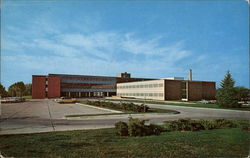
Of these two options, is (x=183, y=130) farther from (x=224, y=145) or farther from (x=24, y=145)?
(x=24, y=145)

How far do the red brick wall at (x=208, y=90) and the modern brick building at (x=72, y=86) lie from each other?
4219cm

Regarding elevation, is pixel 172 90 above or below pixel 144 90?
above

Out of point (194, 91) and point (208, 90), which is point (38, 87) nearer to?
point (194, 91)

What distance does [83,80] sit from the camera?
86.2 metres

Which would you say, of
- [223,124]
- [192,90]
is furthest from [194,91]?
[223,124]

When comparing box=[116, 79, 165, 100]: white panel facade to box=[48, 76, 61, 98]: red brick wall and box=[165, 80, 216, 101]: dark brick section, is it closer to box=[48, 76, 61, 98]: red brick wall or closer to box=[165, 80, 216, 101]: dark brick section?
box=[165, 80, 216, 101]: dark brick section

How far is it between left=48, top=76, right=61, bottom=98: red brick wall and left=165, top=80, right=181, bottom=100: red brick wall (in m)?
43.8

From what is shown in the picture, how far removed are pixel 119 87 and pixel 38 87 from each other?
109 ft

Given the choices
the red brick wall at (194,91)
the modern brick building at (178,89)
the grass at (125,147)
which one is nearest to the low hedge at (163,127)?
the grass at (125,147)

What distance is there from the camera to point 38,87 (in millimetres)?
71250

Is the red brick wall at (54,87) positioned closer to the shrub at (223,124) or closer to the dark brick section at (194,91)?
the dark brick section at (194,91)

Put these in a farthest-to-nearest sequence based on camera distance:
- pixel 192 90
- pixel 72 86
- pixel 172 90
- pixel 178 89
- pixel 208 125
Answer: pixel 72 86 < pixel 178 89 < pixel 192 90 < pixel 172 90 < pixel 208 125

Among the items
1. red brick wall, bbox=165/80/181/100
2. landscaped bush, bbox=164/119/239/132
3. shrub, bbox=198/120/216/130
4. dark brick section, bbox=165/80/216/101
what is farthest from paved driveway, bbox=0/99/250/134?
dark brick section, bbox=165/80/216/101

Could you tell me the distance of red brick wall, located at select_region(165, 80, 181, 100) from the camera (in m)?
54.6
